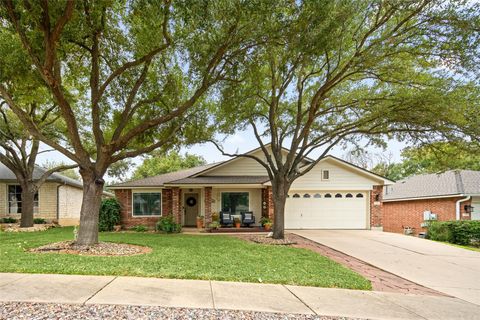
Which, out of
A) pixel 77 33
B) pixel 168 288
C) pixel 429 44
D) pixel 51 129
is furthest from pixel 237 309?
pixel 51 129

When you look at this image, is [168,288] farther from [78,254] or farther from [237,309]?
[78,254]

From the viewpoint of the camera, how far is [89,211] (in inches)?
339

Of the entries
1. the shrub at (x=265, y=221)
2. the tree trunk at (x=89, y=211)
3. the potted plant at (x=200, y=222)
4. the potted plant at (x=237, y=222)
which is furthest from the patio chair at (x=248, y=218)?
the tree trunk at (x=89, y=211)

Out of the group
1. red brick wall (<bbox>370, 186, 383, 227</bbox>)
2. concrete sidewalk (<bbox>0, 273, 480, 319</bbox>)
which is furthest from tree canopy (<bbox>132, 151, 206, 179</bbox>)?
concrete sidewalk (<bbox>0, 273, 480, 319</bbox>)

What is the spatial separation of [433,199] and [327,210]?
8.36 m

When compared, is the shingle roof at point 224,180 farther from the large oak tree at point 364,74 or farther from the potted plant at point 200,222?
the large oak tree at point 364,74

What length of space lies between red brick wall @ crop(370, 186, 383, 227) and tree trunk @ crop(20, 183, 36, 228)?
60.1 ft

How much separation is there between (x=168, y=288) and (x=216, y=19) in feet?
20.3

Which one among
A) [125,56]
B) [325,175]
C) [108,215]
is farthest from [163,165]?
[125,56]

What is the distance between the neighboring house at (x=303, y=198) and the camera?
15291 mm

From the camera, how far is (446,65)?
886cm

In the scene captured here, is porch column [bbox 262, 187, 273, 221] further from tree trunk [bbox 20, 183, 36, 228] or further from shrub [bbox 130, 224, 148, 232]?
tree trunk [bbox 20, 183, 36, 228]

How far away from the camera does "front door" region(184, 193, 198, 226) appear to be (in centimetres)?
1714

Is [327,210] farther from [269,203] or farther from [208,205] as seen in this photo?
[208,205]
